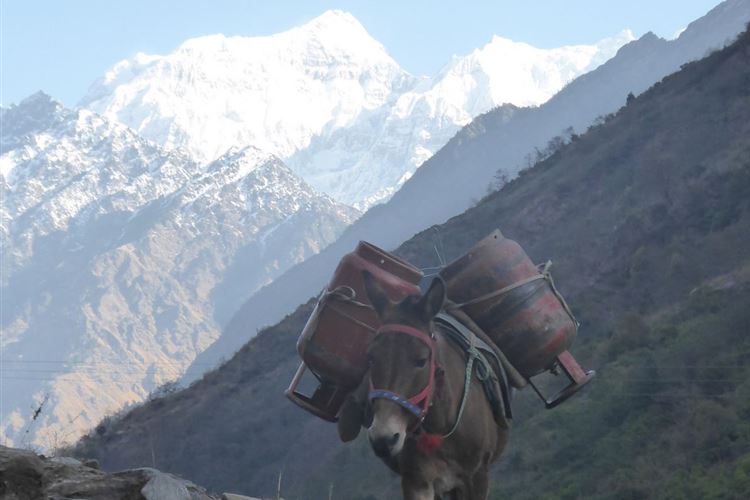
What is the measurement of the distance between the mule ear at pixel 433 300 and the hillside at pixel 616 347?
43.7 ft

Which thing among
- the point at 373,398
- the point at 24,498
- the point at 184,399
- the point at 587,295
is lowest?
the point at 587,295

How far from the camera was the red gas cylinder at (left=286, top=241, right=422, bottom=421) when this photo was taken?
8.19 meters

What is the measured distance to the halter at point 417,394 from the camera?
679cm

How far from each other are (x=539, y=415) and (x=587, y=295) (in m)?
13.2

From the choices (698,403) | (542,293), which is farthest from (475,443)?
(698,403)

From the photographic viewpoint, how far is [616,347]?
38.5 metres

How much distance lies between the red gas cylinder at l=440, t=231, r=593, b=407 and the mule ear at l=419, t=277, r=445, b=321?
1.40 metres

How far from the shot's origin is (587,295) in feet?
162

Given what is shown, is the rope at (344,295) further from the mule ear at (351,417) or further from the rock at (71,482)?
the rock at (71,482)

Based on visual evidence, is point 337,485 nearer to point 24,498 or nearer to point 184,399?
point 184,399

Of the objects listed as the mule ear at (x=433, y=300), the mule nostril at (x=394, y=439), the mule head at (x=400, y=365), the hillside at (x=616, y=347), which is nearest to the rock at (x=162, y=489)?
the mule head at (x=400, y=365)

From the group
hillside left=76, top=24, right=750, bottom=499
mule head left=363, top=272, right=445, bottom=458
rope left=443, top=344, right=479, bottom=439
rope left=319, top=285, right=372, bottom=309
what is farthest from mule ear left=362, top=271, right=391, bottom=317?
hillside left=76, top=24, right=750, bottom=499

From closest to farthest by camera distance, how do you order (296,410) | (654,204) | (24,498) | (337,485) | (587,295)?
(24,498), (337,485), (587,295), (654,204), (296,410)

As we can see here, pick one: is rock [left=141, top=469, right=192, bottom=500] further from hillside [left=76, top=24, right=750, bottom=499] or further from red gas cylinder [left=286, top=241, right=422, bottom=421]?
hillside [left=76, top=24, right=750, bottom=499]
